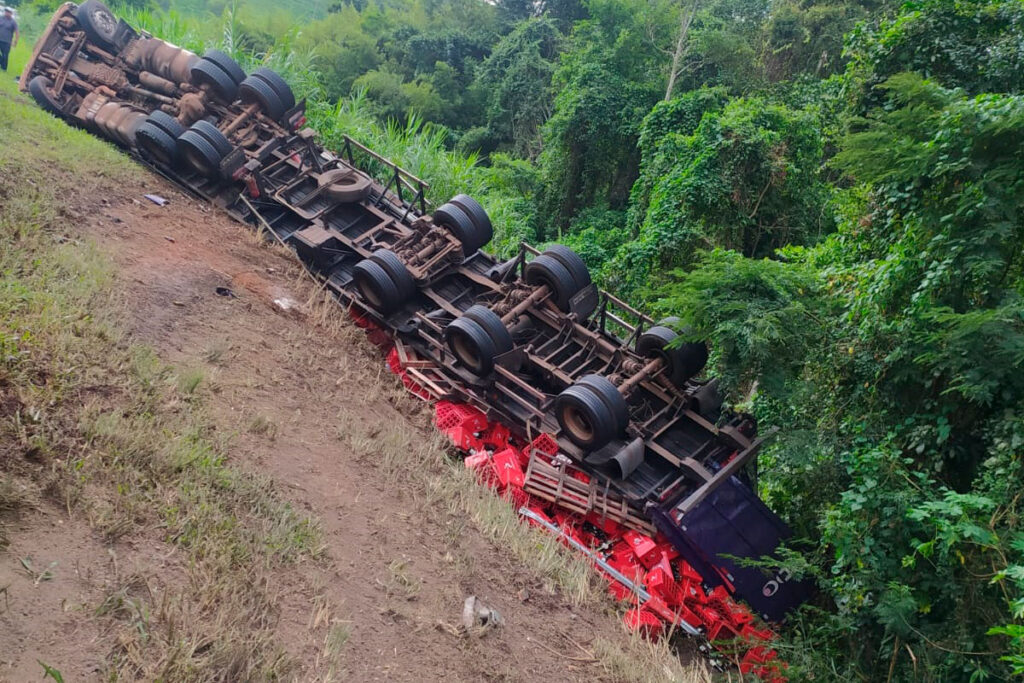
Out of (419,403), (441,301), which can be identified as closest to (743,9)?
(441,301)

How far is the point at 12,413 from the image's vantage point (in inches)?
173

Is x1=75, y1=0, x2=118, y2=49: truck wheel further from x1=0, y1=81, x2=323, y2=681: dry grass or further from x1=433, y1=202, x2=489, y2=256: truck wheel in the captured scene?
x1=0, y1=81, x2=323, y2=681: dry grass

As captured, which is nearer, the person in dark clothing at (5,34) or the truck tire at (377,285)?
the truck tire at (377,285)

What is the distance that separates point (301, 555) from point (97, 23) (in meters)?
12.2

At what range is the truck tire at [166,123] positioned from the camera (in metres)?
10.6

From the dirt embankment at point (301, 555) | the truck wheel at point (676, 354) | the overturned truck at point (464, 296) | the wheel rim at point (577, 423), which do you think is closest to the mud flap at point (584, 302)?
the overturned truck at point (464, 296)

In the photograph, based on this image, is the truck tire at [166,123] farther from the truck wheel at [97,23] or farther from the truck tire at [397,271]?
the truck tire at [397,271]

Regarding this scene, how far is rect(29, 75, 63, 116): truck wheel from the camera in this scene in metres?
11.9

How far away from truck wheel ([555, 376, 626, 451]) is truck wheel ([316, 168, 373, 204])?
499 centimetres

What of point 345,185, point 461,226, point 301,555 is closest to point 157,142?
point 345,185

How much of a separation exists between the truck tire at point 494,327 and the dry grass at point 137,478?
9.82ft

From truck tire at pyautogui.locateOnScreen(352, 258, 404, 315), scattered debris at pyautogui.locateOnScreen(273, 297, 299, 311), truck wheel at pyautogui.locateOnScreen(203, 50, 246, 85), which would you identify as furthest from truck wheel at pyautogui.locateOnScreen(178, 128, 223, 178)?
truck tire at pyautogui.locateOnScreen(352, 258, 404, 315)

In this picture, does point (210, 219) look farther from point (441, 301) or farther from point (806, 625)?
point (806, 625)

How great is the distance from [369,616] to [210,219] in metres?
7.53
